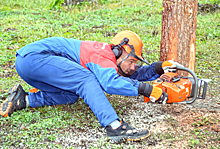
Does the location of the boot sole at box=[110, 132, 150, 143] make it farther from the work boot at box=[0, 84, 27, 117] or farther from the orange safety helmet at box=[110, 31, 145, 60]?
the work boot at box=[0, 84, 27, 117]

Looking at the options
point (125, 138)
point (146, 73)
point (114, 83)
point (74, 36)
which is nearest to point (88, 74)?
point (114, 83)

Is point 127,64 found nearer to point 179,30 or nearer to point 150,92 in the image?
point 150,92

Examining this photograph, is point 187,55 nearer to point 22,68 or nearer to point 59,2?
point 22,68

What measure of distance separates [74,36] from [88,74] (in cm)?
404

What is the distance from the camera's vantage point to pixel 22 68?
3.00 m

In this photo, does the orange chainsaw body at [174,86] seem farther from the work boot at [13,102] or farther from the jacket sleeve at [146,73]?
the work boot at [13,102]

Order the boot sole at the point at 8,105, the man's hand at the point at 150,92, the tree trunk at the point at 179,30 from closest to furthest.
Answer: the man's hand at the point at 150,92
the boot sole at the point at 8,105
the tree trunk at the point at 179,30

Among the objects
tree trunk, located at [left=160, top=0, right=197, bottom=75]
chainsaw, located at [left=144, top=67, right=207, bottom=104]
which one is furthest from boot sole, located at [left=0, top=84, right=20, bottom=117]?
tree trunk, located at [left=160, top=0, right=197, bottom=75]

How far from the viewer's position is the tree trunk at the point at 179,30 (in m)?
3.60

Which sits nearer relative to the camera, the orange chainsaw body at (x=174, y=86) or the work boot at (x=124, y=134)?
the work boot at (x=124, y=134)

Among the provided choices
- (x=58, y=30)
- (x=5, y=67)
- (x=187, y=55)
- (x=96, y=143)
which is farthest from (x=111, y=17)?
(x=96, y=143)

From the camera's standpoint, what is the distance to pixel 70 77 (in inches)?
112

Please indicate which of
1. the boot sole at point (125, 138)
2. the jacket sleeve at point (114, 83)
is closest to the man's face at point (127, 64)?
the jacket sleeve at point (114, 83)

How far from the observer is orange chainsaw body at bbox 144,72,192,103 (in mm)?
3259
